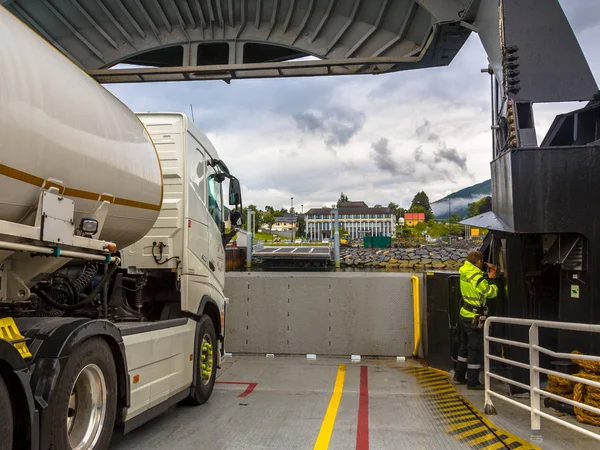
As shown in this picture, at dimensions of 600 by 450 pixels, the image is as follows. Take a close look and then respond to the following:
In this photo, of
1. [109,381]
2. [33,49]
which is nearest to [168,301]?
[109,381]

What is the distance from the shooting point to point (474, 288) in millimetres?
7238

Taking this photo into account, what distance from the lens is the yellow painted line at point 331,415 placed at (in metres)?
5.18

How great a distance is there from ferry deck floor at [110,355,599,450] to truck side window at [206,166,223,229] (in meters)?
2.49

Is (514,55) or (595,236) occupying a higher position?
(514,55)

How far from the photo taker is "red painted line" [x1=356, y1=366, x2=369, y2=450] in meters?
5.18

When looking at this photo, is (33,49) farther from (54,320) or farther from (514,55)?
(514,55)

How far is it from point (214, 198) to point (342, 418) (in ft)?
11.5

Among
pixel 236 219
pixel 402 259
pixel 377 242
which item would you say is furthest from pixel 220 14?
pixel 377 242

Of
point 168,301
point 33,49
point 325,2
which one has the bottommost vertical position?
point 168,301

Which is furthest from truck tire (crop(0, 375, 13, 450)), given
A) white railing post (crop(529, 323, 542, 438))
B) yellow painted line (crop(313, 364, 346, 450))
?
white railing post (crop(529, 323, 542, 438))

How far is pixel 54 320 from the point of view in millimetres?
4164

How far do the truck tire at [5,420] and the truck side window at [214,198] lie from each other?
170 inches

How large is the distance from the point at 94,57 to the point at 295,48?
13.1 feet

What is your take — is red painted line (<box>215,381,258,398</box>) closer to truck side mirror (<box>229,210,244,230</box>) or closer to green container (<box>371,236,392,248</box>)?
truck side mirror (<box>229,210,244,230</box>)
